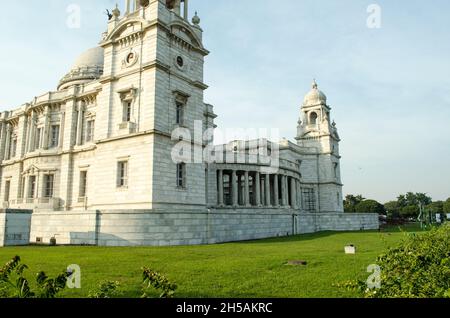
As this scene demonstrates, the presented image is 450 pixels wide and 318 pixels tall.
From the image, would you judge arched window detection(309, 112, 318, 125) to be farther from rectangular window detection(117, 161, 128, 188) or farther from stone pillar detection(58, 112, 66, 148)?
rectangular window detection(117, 161, 128, 188)

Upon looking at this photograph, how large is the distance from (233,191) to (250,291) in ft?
109

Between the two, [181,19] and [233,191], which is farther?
[233,191]

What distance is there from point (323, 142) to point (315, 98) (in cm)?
862

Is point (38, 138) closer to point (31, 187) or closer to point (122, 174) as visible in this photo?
point (31, 187)

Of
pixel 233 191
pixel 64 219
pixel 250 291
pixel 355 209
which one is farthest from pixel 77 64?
pixel 355 209

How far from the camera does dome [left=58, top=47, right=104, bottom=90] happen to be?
44375 millimetres

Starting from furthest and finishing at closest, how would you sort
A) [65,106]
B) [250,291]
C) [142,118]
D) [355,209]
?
1. [355,209]
2. [65,106]
3. [142,118]
4. [250,291]

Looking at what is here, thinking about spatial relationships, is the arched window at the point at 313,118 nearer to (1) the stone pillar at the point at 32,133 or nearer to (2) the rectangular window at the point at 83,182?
(2) the rectangular window at the point at 83,182

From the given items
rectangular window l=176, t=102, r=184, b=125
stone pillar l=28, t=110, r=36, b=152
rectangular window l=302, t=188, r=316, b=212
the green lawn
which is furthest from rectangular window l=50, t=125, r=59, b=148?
rectangular window l=302, t=188, r=316, b=212

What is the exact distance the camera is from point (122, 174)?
90.8 feet

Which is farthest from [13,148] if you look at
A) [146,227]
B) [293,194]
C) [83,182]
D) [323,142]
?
[323,142]

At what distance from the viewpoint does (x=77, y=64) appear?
4631cm
